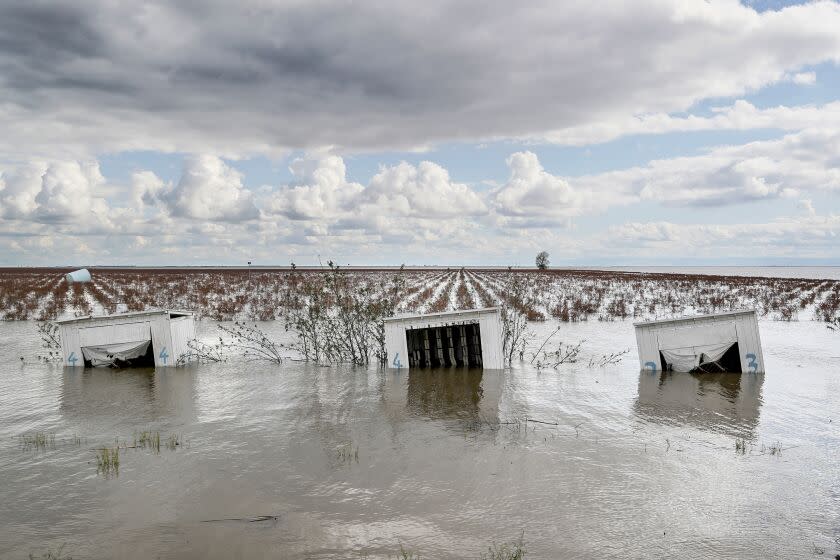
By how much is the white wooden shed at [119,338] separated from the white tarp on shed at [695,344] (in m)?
13.6

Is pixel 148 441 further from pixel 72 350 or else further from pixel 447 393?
pixel 72 350

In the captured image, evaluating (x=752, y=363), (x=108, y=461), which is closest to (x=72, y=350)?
(x=108, y=461)

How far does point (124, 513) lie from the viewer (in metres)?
6.35

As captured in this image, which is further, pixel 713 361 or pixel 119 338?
pixel 119 338

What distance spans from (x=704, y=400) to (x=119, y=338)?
15015mm

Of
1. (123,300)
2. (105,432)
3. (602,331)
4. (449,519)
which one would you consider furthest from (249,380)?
(123,300)

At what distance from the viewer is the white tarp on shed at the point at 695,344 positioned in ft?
45.4

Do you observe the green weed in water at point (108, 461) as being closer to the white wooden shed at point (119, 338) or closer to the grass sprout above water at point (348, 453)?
the grass sprout above water at point (348, 453)

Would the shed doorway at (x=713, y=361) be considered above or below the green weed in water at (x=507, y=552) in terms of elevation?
above

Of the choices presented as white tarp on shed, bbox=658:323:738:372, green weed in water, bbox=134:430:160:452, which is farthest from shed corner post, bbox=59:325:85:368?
white tarp on shed, bbox=658:323:738:372

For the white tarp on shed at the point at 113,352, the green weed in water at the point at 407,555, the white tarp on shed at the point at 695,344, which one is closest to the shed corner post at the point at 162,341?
the white tarp on shed at the point at 113,352

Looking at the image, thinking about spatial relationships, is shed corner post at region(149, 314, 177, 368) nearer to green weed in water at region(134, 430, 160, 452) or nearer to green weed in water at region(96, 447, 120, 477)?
green weed in water at region(134, 430, 160, 452)

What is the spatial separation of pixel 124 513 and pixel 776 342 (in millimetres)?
20633

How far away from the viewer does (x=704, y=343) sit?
1393 centimetres
